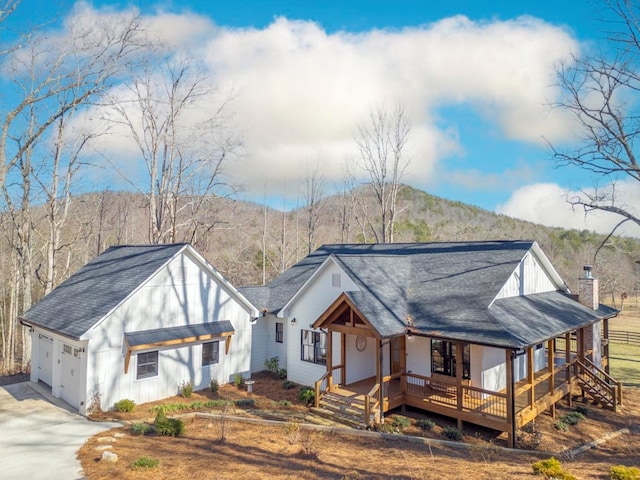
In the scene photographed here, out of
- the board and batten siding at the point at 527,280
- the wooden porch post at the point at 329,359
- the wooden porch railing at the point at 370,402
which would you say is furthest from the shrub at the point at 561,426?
the wooden porch post at the point at 329,359

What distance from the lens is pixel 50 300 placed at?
17094 millimetres

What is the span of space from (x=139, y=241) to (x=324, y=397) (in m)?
34.7

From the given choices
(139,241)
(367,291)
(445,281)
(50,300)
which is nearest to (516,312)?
(445,281)

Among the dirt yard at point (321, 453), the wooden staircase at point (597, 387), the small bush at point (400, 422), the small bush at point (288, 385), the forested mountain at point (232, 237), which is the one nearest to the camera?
the dirt yard at point (321, 453)

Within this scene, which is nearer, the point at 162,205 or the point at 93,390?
the point at 93,390

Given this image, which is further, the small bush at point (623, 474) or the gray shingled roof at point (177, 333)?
the gray shingled roof at point (177, 333)

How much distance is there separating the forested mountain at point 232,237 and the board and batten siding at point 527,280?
8.25ft

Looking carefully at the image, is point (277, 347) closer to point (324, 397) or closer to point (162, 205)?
point (324, 397)

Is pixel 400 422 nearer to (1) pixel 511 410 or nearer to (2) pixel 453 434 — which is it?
(2) pixel 453 434

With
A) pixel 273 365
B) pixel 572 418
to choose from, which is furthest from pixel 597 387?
pixel 273 365

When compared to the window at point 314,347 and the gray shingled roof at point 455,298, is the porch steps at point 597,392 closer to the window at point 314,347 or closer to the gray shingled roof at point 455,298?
the gray shingled roof at point 455,298

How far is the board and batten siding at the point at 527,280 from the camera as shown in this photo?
51.5 feet

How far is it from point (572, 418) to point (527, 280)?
526 centimetres

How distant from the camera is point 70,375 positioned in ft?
46.1
